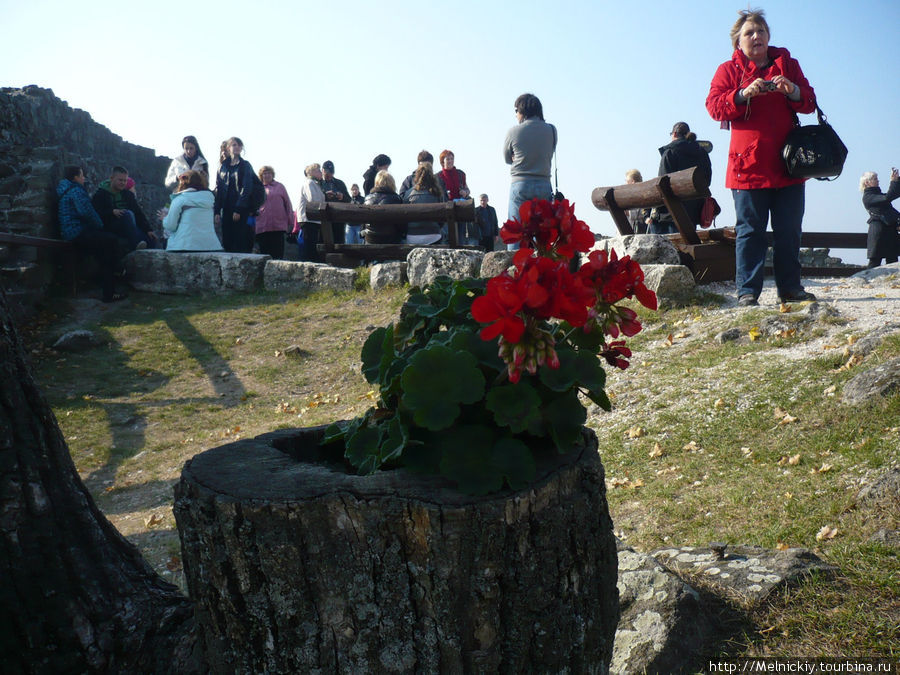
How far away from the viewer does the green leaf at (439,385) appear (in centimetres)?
154

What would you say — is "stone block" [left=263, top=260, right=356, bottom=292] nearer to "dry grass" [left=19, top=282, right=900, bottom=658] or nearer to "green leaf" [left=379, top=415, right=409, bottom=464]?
"dry grass" [left=19, top=282, right=900, bottom=658]

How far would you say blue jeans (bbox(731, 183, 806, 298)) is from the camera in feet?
18.3

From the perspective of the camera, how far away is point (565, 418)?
1.65 metres

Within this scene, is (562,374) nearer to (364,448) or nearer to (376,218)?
(364,448)

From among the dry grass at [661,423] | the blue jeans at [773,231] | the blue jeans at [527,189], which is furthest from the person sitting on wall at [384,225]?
the blue jeans at [773,231]

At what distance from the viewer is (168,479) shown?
17.6ft

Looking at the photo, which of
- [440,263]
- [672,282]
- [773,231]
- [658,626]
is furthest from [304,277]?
[658,626]

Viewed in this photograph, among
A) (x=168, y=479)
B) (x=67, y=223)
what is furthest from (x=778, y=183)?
(x=67, y=223)

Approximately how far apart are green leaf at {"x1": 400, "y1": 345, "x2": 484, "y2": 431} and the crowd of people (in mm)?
4679

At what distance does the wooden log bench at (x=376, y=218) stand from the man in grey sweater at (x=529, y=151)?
6.89 ft

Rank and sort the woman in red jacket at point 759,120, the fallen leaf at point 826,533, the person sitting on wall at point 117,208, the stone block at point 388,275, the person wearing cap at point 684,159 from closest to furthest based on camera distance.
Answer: the fallen leaf at point 826,533
the woman in red jacket at point 759,120
the person wearing cap at point 684,159
the stone block at point 388,275
the person sitting on wall at point 117,208

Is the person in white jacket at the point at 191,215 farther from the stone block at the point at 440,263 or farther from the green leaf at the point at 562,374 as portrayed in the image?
the green leaf at the point at 562,374

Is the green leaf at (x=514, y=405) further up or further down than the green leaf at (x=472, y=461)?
further up

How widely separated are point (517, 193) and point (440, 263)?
4.94 feet
